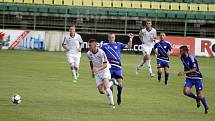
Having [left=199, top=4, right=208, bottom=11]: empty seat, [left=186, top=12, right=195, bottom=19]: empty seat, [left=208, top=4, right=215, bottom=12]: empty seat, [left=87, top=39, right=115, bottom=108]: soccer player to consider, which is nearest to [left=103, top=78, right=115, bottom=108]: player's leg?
[left=87, top=39, right=115, bottom=108]: soccer player

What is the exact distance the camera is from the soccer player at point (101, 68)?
1789 centimetres

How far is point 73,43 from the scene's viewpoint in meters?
26.0

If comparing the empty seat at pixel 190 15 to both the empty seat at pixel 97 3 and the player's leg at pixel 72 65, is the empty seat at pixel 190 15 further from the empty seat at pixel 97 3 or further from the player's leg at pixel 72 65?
the player's leg at pixel 72 65

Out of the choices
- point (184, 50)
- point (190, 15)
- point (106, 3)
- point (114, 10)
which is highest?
point (106, 3)

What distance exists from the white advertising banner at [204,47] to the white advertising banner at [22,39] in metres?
10.3

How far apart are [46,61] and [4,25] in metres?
11.2

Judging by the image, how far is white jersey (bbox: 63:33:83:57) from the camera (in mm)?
25969

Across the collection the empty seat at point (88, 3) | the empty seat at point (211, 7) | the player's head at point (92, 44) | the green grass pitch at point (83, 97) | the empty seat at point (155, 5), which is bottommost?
the green grass pitch at point (83, 97)

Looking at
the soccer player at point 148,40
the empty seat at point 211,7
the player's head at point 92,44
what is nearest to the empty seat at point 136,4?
the empty seat at point 211,7

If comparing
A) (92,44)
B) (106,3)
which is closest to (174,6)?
(106,3)

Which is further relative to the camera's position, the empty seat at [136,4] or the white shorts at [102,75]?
the empty seat at [136,4]

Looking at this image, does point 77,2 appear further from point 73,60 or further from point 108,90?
point 108,90

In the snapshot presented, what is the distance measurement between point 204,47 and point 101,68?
25.5 metres

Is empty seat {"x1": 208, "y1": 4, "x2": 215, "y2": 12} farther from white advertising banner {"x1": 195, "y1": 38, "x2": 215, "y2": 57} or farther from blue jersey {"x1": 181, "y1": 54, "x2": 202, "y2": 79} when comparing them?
blue jersey {"x1": 181, "y1": 54, "x2": 202, "y2": 79}
